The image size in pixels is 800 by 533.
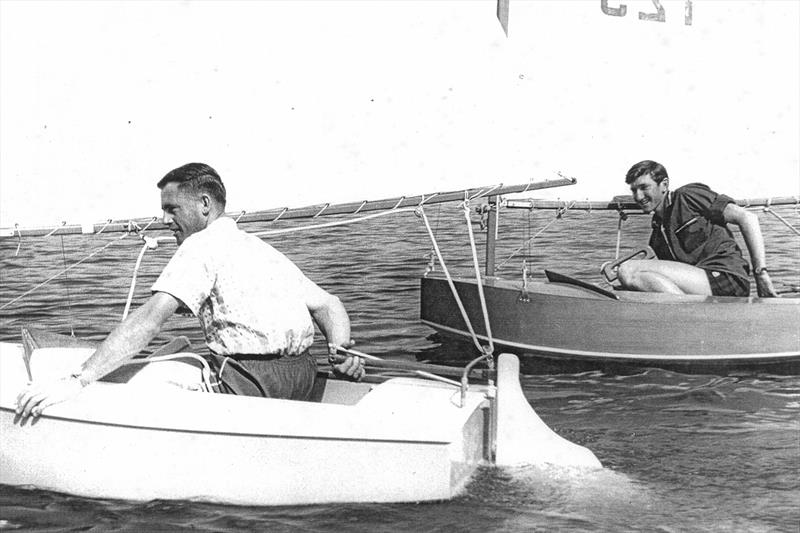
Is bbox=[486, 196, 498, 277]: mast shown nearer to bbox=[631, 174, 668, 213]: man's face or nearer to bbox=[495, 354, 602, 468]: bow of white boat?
bbox=[631, 174, 668, 213]: man's face

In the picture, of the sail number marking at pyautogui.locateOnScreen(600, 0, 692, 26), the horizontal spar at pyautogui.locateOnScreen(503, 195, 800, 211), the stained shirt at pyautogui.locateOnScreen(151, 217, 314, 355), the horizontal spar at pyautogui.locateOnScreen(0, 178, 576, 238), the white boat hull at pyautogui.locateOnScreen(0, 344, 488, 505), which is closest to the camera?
the white boat hull at pyautogui.locateOnScreen(0, 344, 488, 505)

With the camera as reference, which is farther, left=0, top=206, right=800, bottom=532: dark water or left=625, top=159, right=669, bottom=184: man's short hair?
left=625, top=159, right=669, bottom=184: man's short hair

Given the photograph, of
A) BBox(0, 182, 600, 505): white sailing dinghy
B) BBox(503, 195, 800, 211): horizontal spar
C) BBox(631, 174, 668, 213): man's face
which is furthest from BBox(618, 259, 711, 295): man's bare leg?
BBox(0, 182, 600, 505): white sailing dinghy

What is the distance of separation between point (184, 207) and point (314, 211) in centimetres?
167

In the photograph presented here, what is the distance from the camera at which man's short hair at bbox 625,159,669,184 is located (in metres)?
7.00

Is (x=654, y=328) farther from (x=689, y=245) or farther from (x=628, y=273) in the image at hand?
(x=689, y=245)

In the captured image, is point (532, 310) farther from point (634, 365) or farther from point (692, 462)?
point (692, 462)

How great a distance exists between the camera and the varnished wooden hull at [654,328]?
6996mm

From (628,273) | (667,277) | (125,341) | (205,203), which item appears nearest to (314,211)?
(205,203)

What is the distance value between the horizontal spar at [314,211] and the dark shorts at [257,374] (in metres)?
0.89

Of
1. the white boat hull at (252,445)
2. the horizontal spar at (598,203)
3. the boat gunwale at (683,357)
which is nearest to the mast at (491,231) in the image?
the horizontal spar at (598,203)

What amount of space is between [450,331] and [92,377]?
15.3ft

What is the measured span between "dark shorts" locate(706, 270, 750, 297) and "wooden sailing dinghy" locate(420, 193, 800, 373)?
0.14 m

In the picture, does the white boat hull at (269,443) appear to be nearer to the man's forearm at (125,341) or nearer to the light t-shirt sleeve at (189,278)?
the man's forearm at (125,341)
